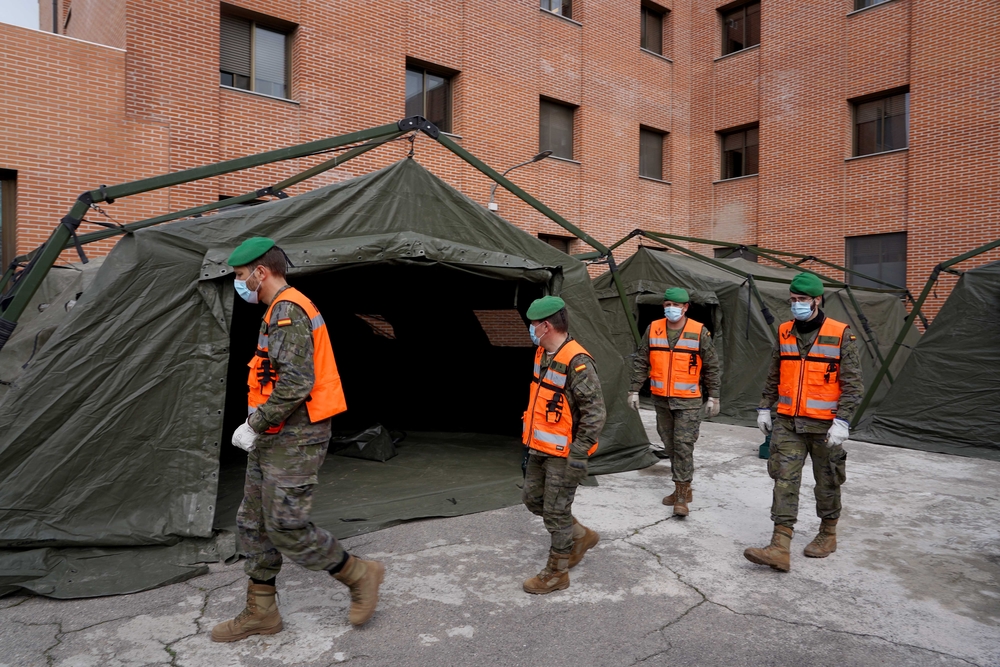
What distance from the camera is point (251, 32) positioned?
12.6 m

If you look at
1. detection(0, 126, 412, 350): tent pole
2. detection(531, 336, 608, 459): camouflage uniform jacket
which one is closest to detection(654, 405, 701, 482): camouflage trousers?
detection(531, 336, 608, 459): camouflage uniform jacket

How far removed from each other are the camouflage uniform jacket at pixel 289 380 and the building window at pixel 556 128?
14.3 meters

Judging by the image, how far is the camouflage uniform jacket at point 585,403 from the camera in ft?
13.0

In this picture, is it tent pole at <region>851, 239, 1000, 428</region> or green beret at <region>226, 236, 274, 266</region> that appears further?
tent pole at <region>851, 239, 1000, 428</region>

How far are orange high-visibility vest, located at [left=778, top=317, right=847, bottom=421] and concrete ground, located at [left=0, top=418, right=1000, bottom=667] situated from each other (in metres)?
1.10

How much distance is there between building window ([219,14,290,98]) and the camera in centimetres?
1228

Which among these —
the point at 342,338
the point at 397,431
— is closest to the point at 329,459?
the point at 397,431

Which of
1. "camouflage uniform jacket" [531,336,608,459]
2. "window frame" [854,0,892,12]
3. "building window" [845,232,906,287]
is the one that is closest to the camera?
"camouflage uniform jacket" [531,336,608,459]

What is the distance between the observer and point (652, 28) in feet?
65.2

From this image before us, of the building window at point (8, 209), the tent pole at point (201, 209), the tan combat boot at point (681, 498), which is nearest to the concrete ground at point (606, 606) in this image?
the tan combat boot at point (681, 498)

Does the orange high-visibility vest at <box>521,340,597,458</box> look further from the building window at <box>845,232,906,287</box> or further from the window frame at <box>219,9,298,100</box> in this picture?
the building window at <box>845,232,906,287</box>

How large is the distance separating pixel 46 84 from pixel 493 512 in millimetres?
9911

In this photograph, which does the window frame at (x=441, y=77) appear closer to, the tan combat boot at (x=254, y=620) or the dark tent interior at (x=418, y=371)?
the dark tent interior at (x=418, y=371)

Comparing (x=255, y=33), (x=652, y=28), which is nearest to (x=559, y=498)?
(x=255, y=33)
